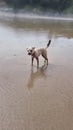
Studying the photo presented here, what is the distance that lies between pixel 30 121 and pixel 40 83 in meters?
2.53

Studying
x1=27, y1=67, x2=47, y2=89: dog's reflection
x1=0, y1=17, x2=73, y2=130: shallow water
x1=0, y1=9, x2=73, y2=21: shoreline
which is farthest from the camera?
x1=0, y1=9, x2=73, y2=21: shoreline

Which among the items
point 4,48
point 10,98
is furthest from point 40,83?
point 4,48

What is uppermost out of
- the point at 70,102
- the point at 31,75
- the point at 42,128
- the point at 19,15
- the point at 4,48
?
the point at 42,128

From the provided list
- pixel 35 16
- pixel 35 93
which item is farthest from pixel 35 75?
pixel 35 16

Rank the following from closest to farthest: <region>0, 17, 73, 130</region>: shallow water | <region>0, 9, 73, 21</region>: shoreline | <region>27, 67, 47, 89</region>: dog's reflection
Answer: <region>0, 17, 73, 130</region>: shallow water < <region>27, 67, 47, 89</region>: dog's reflection < <region>0, 9, 73, 21</region>: shoreline

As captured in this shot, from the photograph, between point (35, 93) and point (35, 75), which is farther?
point (35, 75)

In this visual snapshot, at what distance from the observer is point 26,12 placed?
37094 mm

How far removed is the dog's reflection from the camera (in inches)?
330

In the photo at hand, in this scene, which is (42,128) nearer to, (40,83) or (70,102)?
(70,102)

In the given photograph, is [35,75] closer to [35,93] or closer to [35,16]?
[35,93]

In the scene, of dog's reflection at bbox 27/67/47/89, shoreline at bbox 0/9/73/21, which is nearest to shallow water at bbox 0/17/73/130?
dog's reflection at bbox 27/67/47/89

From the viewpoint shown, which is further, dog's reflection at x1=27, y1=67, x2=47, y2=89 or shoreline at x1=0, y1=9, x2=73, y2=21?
shoreline at x1=0, y1=9, x2=73, y2=21

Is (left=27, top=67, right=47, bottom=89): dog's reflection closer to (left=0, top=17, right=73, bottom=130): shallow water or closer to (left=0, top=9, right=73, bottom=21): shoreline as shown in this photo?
(left=0, top=17, right=73, bottom=130): shallow water

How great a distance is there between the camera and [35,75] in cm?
911
